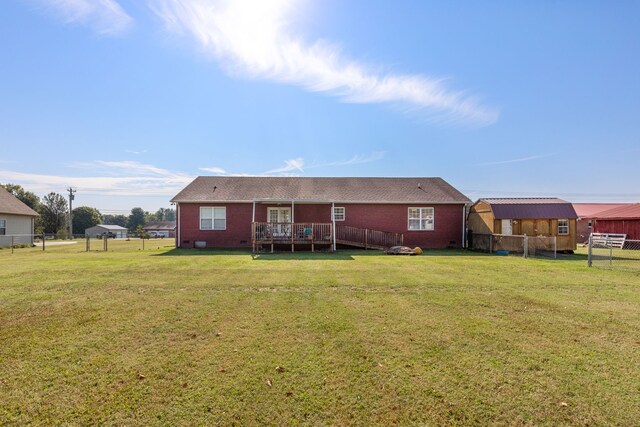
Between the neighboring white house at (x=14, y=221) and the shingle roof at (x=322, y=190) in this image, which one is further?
the neighboring white house at (x=14, y=221)

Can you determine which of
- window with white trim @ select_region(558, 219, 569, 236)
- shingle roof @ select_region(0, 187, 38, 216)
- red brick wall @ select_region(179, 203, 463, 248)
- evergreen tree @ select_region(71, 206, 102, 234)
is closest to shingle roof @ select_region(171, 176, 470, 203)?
red brick wall @ select_region(179, 203, 463, 248)

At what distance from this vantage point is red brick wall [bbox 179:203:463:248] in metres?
20.7

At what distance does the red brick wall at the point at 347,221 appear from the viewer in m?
20.7

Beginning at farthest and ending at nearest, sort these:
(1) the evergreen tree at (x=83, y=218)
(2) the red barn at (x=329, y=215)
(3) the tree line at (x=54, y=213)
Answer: (1) the evergreen tree at (x=83, y=218) → (3) the tree line at (x=54, y=213) → (2) the red barn at (x=329, y=215)

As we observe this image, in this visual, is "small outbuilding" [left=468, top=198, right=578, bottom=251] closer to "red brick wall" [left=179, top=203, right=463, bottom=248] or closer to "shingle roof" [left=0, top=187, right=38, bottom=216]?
"red brick wall" [left=179, top=203, right=463, bottom=248]

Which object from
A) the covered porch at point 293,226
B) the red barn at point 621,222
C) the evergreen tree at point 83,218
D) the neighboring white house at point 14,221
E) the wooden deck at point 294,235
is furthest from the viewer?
the evergreen tree at point 83,218

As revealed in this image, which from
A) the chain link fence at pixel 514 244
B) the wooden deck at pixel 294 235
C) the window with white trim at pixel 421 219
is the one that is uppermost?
the window with white trim at pixel 421 219

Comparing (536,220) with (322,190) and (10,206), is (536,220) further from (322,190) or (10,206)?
(10,206)

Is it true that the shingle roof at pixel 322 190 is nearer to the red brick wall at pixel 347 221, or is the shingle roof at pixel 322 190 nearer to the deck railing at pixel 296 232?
the red brick wall at pixel 347 221

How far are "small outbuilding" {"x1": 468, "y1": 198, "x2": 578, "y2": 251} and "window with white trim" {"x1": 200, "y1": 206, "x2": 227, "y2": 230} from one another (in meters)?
16.2

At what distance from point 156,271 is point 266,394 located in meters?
8.75

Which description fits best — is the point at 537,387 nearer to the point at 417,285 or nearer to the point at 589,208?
the point at 417,285

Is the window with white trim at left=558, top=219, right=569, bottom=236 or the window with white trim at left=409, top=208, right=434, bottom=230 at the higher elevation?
the window with white trim at left=409, top=208, right=434, bottom=230

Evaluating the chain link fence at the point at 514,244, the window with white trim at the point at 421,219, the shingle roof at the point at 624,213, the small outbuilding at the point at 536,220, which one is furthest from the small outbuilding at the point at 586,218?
the window with white trim at the point at 421,219
